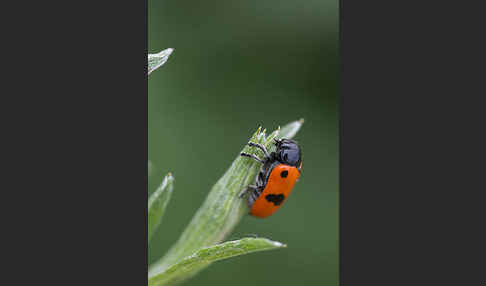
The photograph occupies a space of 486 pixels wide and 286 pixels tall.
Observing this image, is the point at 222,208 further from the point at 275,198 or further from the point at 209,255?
the point at 275,198

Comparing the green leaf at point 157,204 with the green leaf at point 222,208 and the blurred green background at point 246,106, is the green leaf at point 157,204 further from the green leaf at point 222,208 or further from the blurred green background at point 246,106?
the blurred green background at point 246,106

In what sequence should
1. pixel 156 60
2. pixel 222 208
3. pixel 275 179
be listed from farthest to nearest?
pixel 275 179 → pixel 222 208 → pixel 156 60

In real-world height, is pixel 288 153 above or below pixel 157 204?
above

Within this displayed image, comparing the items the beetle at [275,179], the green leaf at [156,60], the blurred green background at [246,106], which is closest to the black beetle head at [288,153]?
the beetle at [275,179]

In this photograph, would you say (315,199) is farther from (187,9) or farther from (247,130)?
(187,9)

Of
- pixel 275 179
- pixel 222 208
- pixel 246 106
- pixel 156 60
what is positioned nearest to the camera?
pixel 156 60

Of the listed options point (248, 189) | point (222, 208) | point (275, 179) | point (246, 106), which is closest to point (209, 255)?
point (222, 208)

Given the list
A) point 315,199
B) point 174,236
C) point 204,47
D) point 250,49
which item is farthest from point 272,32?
point 174,236
